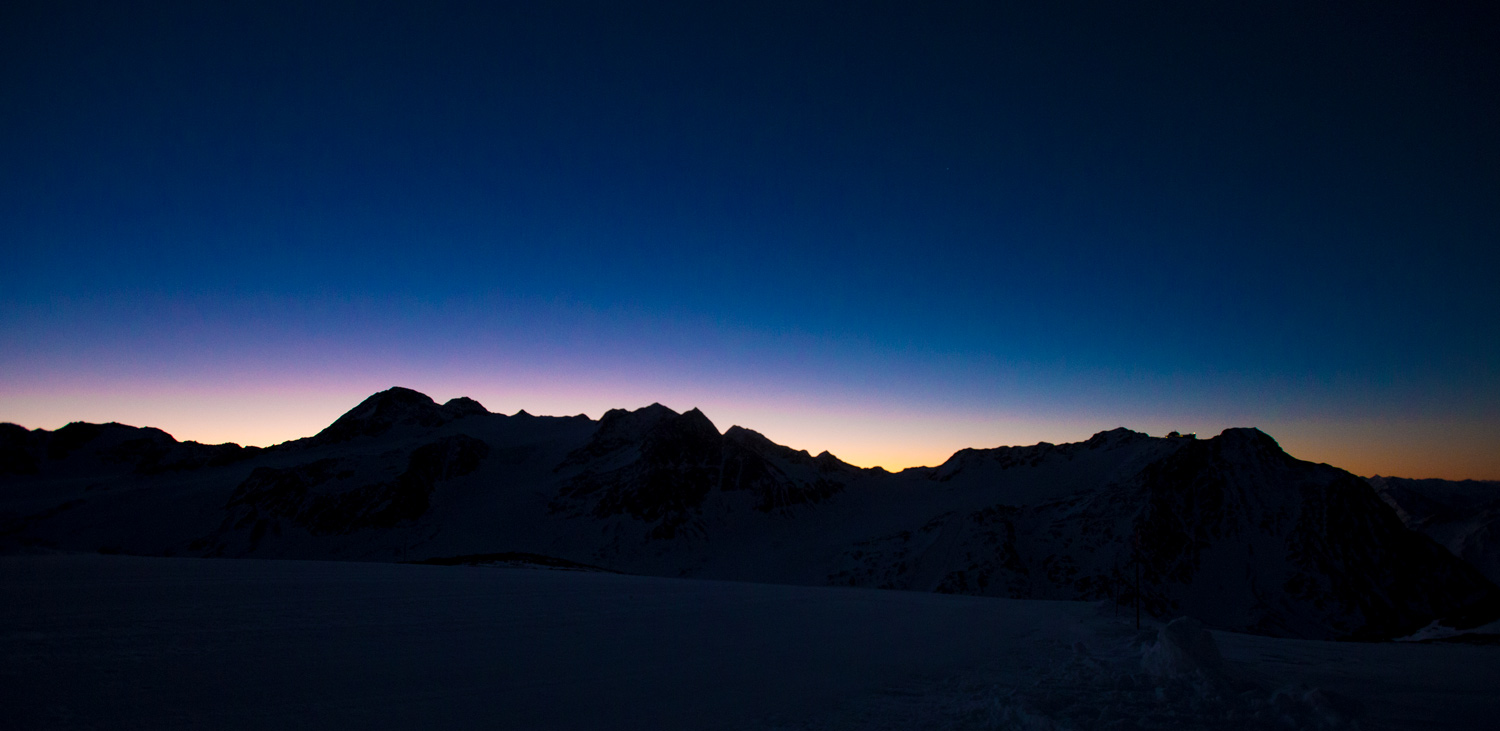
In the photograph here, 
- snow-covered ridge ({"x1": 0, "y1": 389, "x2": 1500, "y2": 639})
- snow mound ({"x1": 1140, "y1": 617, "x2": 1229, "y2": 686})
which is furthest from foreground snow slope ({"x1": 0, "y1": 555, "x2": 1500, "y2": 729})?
snow-covered ridge ({"x1": 0, "y1": 389, "x2": 1500, "y2": 639})

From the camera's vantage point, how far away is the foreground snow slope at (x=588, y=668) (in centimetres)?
839

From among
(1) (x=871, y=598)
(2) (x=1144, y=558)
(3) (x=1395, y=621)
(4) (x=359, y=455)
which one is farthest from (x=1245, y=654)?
(4) (x=359, y=455)

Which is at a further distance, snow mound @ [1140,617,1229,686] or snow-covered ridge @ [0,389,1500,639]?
snow-covered ridge @ [0,389,1500,639]

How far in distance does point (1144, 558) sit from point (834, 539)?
5934 cm

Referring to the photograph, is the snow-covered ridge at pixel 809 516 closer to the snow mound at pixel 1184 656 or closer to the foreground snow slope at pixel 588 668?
the foreground snow slope at pixel 588 668

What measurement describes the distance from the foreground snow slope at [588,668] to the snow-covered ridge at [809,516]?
284 ft

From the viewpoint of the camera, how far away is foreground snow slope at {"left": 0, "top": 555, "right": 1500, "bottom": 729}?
8.39m

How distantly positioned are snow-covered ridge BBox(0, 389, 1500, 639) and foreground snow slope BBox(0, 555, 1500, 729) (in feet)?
284

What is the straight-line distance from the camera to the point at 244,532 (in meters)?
129

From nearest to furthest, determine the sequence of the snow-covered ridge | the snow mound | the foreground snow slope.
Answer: the foreground snow slope → the snow mound → the snow-covered ridge

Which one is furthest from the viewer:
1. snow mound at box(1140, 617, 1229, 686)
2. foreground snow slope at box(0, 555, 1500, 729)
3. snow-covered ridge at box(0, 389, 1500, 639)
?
snow-covered ridge at box(0, 389, 1500, 639)

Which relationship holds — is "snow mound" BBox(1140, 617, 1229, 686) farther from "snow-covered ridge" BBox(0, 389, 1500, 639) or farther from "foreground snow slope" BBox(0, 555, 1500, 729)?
"snow-covered ridge" BBox(0, 389, 1500, 639)

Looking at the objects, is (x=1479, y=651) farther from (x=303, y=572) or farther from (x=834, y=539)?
(x=834, y=539)

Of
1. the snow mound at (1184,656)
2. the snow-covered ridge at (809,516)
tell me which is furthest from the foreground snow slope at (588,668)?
the snow-covered ridge at (809,516)
